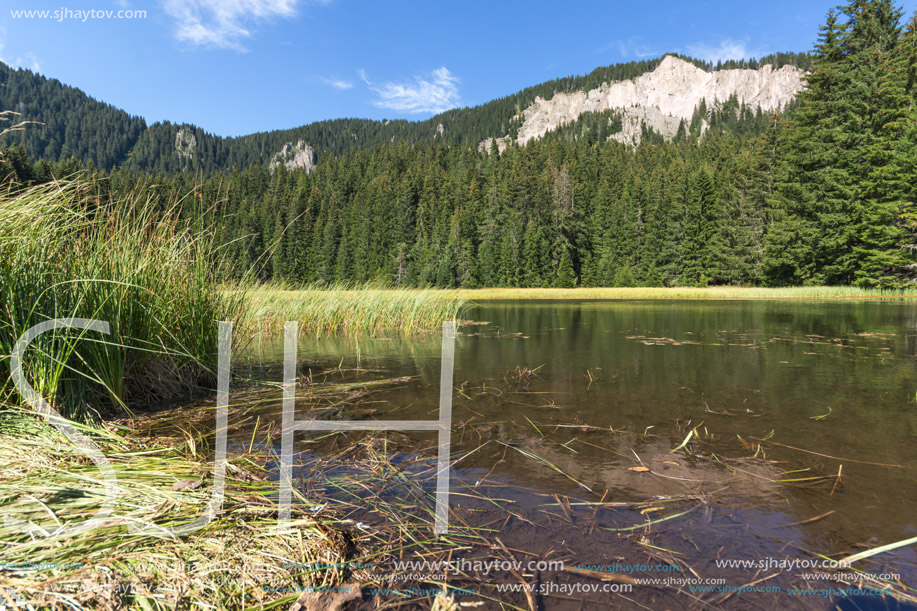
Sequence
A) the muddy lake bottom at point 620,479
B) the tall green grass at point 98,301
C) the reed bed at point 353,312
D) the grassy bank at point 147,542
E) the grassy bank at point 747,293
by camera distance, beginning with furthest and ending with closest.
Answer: the grassy bank at point 747,293, the reed bed at point 353,312, the tall green grass at point 98,301, the muddy lake bottom at point 620,479, the grassy bank at point 147,542

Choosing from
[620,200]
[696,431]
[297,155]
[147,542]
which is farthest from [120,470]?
[297,155]

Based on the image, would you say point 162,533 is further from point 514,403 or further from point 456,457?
point 514,403

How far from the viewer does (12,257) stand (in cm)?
278

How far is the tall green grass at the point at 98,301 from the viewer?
2725 mm

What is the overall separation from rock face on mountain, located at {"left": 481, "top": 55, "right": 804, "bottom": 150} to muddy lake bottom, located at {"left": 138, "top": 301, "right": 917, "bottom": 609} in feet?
447

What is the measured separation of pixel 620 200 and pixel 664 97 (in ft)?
355

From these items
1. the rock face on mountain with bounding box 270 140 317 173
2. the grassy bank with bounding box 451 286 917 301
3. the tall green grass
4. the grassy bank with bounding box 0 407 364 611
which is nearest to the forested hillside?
the rock face on mountain with bounding box 270 140 317 173

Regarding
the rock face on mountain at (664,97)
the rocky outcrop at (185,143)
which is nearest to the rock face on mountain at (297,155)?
the rocky outcrop at (185,143)

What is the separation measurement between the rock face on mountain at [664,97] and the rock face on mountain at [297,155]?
55.5 m

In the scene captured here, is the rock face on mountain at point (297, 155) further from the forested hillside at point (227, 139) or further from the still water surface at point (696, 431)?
the still water surface at point (696, 431)

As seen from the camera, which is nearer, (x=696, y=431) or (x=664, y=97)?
(x=696, y=431)

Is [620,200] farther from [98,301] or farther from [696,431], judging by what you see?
[98,301]

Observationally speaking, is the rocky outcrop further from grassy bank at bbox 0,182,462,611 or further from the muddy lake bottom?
the muddy lake bottom

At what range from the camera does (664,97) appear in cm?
13900
